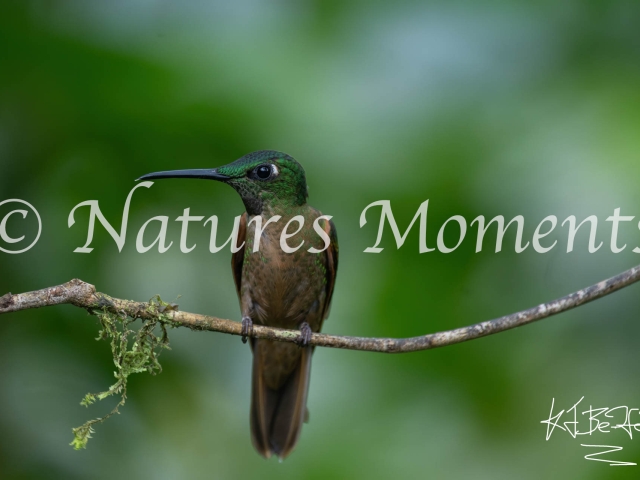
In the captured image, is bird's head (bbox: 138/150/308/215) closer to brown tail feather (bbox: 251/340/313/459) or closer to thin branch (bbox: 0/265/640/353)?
brown tail feather (bbox: 251/340/313/459)

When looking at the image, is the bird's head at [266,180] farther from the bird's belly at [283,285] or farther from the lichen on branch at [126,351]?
the lichen on branch at [126,351]

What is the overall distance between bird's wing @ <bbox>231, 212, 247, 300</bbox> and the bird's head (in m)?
0.17

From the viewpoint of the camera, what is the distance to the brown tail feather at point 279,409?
402 cm

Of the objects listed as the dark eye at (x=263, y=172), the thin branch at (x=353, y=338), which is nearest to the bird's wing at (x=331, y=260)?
the dark eye at (x=263, y=172)

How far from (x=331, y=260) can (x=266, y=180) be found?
60 cm

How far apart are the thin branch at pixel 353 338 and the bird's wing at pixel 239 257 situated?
4.52 feet

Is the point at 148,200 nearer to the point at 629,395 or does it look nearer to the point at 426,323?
the point at 426,323

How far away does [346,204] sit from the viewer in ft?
13.0

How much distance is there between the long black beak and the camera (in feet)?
11.2

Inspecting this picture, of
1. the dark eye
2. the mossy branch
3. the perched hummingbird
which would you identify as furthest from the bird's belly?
the mossy branch

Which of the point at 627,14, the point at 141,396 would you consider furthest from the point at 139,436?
the point at 627,14
